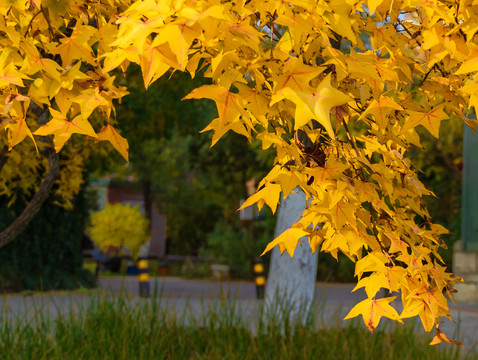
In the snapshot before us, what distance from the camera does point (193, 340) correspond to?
265 inches

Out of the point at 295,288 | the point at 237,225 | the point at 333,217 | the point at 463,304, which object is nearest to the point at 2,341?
the point at 295,288

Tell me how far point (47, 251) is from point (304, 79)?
45.1ft

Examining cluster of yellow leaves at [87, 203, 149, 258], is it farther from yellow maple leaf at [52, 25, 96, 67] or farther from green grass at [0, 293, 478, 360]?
yellow maple leaf at [52, 25, 96, 67]

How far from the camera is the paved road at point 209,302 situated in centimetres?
709

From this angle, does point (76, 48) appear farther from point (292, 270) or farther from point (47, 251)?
point (47, 251)

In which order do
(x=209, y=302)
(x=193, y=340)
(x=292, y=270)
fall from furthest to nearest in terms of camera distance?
(x=292, y=270), (x=209, y=302), (x=193, y=340)

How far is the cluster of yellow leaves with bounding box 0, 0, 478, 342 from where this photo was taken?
1865 mm

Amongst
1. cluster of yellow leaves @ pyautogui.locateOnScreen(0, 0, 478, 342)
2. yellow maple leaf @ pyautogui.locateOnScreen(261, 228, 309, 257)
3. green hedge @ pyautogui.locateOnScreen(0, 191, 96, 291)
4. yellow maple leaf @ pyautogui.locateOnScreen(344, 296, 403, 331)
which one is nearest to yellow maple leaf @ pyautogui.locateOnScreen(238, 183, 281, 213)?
cluster of yellow leaves @ pyautogui.locateOnScreen(0, 0, 478, 342)

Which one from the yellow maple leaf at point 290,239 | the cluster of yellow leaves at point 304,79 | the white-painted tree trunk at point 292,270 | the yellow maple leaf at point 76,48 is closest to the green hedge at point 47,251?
the white-painted tree trunk at point 292,270

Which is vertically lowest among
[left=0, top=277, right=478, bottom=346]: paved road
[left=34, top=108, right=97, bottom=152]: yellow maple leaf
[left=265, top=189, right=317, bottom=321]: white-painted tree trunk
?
[left=0, top=277, right=478, bottom=346]: paved road

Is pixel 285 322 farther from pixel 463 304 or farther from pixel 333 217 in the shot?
pixel 463 304

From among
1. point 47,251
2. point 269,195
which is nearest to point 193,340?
point 269,195

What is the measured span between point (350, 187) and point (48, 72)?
103 cm

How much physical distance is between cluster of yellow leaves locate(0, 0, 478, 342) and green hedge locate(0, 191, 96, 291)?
11821mm
